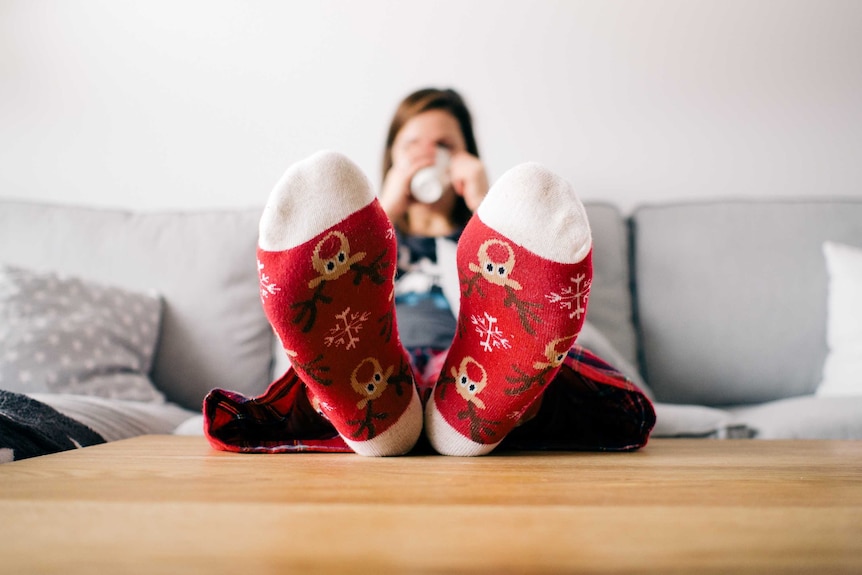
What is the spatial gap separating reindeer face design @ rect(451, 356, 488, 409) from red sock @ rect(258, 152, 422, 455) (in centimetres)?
5

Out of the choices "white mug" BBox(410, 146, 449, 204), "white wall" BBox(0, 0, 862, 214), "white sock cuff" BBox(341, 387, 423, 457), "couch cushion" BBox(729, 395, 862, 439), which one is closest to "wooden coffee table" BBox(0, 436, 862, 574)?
"white sock cuff" BBox(341, 387, 423, 457)

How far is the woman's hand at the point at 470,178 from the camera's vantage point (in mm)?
968

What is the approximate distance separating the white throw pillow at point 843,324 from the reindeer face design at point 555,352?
736 mm

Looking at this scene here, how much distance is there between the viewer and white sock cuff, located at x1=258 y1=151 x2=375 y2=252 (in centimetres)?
47

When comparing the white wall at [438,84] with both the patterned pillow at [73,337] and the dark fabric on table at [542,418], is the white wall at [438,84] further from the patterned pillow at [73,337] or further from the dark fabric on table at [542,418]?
the dark fabric on table at [542,418]

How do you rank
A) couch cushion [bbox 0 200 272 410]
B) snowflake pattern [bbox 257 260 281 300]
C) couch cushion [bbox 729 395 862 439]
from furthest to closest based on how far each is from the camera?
couch cushion [bbox 0 200 272 410], couch cushion [bbox 729 395 862 439], snowflake pattern [bbox 257 260 281 300]

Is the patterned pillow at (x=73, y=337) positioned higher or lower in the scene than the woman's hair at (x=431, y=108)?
lower

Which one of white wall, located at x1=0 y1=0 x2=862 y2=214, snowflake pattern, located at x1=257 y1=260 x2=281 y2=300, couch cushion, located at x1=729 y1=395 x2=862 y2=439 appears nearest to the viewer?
snowflake pattern, located at x1=257 y1=260 x2=281 y2=300

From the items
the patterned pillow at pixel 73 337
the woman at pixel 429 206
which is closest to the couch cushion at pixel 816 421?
the woman at pixel 429 206

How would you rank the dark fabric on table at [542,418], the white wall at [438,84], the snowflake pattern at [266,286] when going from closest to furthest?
1. the snowflake pattern at [266,286]
2. the dark fabric on table at [542,418]
3. the white wall at [438,84]

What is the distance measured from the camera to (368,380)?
0.50 meters

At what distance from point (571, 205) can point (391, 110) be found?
39.5 inches

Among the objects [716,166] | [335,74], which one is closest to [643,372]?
[716,166]

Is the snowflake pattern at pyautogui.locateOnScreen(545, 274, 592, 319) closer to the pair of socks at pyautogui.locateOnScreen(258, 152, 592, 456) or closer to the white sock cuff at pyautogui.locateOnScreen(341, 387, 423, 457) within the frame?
the pair of socks at pyautogui.locateOnScreen(258, 152, 592, 456)
